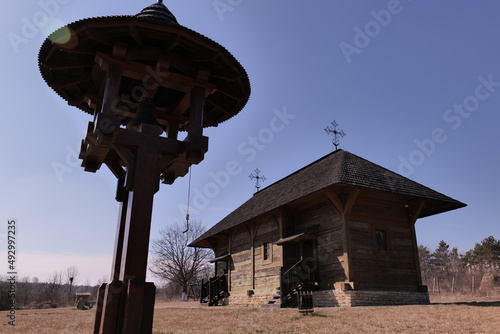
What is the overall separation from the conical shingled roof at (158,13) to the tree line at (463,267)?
33199 millimetres

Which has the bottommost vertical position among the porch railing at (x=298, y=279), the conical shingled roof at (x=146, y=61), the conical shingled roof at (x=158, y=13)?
the porch railing at (x=298, y=279)

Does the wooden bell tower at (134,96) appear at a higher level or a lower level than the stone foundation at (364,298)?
higher

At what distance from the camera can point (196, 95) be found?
17.1ft

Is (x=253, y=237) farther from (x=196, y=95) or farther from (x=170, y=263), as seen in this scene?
(x=170, y=263)

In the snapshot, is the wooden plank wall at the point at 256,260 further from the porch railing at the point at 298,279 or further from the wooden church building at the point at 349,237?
the porch railing at the point at 298,279

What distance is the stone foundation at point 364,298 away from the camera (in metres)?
12.8

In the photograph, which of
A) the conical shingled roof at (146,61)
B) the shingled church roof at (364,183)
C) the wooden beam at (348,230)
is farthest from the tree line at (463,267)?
the conical shingled roof at (146,61)

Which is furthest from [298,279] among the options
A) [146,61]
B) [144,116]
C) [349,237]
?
[146,61]

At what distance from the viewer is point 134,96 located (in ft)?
18.6

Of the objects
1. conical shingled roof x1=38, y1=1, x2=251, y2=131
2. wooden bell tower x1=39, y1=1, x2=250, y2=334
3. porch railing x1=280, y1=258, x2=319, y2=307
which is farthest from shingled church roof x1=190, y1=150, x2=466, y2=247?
wooden bell tower x1=39, y1=1, x2=250, y2=334

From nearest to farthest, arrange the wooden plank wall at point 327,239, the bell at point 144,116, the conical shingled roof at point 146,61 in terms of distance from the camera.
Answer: the conical shingled roof at point 146,61
the bell at point 144,116
the wooden plank wall at point 327,239

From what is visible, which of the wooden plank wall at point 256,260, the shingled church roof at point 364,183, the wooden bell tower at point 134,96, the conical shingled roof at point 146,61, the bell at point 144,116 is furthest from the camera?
the wooden plank wall at point 256,260

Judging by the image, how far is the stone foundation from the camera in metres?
12.8

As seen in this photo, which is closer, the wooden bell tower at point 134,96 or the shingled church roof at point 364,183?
the wooden bell tower at point 134,96
